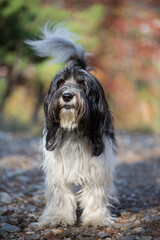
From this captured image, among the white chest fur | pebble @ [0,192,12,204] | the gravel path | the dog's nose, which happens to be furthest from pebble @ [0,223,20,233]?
the dog's nose

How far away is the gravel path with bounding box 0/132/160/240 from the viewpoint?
9.60ft

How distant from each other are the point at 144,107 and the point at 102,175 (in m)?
10.3

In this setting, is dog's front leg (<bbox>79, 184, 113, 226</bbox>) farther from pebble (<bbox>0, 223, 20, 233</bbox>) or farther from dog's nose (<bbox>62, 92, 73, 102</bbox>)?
dog's nose (<bbox>62, 92, 73, 102</bbox>)

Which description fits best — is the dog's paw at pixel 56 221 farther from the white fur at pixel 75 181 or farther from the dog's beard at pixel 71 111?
the dog's beard at pixel 71 111

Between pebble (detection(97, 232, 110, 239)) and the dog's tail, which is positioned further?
the dog's tail

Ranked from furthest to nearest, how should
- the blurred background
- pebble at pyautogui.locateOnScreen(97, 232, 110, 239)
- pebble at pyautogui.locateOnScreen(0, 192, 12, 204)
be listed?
1. the blurred background
2. pebble at pyautogui.locateOnScreen(0, 192, 12, 204)
3. pebble at pyautogui.locateOnScreen(97, 232, 110, 239)

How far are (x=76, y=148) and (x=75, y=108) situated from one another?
0.42m

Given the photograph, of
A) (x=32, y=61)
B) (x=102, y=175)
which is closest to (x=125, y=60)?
(x=32, y=61)

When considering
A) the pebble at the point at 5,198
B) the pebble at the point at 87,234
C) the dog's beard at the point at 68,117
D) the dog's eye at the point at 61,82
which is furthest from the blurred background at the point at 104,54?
the pebble at the point at 87,234

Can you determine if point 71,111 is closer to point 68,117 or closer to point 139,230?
point 68,117

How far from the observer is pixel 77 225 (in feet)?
10.5

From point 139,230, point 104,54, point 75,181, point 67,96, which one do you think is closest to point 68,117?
point 67,96

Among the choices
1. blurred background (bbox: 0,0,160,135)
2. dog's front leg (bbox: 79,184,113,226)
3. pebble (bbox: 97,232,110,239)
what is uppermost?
blurred background (bbox: 0,0,160,135)

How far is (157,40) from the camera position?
41.6 feet
